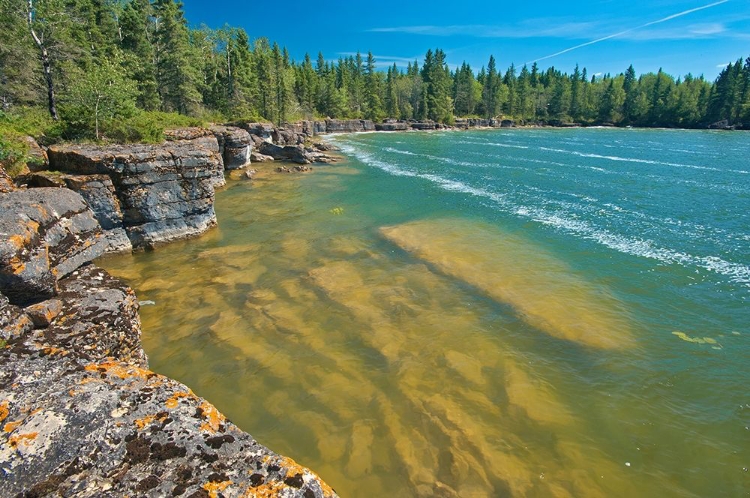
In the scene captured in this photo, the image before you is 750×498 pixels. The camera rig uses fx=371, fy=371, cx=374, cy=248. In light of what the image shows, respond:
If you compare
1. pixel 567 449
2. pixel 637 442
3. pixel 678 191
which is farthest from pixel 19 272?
pixel 678 191

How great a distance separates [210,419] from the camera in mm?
5078

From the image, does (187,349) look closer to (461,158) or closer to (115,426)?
(115,426)

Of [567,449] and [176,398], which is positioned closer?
[176,398]

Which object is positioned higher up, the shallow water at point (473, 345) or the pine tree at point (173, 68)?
the pine tree at point (173, 68)

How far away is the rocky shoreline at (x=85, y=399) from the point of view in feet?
13.2

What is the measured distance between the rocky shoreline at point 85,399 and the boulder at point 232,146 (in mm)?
29322

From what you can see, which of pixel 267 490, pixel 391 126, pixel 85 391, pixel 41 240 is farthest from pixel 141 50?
pixel 391 126

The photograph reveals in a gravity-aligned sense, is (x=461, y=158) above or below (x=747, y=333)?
above

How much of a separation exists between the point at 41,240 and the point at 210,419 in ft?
23.2

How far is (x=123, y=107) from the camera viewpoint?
22.0 m

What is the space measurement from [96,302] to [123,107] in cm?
1870

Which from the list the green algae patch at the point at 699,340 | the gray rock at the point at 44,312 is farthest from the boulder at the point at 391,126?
the gray rock at the point at 44,312

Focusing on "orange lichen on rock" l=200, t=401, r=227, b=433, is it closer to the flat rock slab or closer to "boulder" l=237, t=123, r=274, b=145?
the flat rock slab

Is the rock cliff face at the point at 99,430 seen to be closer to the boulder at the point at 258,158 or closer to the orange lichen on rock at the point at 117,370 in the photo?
the orange lichen on rock at the point at 117,370
